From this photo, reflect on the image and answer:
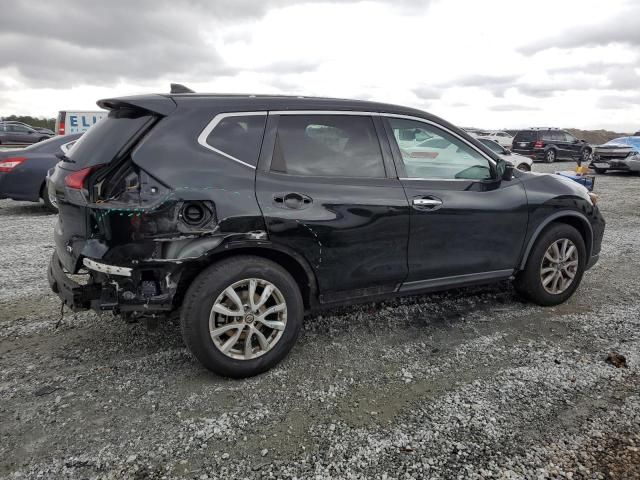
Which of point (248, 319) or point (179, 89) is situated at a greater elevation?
point (179, 89)

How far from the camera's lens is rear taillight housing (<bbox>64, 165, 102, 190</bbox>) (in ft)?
9.43

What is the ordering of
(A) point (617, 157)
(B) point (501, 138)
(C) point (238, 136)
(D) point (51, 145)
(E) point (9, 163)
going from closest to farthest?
1. (C) point (238, 136)
2. (E) point (9, 163)
3. (D) point (51, 145)
4. (A) point (617, 157)
5. (B) point (501, 138)

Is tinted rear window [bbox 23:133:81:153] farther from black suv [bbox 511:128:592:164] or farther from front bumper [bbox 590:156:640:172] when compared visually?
black suv [bbox 511:128:592:164]

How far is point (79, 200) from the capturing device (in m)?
2.89

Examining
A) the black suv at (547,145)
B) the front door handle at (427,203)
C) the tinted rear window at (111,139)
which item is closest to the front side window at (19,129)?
the black suv at (547,145)

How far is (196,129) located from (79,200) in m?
0.84

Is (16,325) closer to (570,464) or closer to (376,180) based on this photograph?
(376,180)

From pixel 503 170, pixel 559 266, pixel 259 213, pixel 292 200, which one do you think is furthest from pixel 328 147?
pixel 559 266

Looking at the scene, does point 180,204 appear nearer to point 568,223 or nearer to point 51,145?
point 568,223

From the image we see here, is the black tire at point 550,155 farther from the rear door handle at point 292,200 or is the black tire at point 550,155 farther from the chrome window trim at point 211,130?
the chrome window trim at point 211,130

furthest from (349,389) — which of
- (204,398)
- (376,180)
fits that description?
(376,180)

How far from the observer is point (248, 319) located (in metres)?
3.04

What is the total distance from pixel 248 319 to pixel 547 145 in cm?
2478

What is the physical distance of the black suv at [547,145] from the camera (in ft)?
78.9
